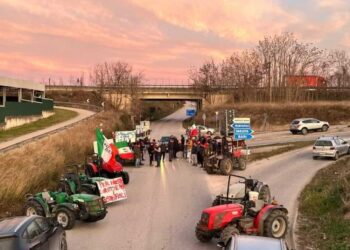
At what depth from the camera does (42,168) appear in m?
20.1

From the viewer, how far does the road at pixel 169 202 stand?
558 inches

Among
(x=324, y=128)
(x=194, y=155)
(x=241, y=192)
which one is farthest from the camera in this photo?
(x=324, y=128)

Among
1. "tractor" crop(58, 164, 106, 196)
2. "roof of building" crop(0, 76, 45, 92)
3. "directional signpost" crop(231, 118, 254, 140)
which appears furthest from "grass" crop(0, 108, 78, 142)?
"tractor" crop(58, 164, 106, 196)

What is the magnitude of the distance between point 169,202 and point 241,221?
6.69 m

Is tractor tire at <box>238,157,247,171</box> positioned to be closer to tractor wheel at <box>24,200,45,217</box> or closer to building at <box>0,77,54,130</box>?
tractor wheel at <box>24,200,45,217</box>

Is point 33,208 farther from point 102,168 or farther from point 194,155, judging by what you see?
point 194,155

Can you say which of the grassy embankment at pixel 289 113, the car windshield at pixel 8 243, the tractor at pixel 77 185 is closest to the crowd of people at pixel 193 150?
the tractor at pixel 77 185

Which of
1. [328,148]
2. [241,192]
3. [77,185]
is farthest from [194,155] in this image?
[241,192]

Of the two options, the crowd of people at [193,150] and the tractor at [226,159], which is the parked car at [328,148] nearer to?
the tractor at [226,159]

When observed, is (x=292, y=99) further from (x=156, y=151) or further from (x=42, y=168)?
(x=42, y=168)

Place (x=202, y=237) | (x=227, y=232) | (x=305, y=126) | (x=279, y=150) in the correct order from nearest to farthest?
(x=227, y=232), (x=202, y=237), (x=279, y=150), (x=305, y=126)

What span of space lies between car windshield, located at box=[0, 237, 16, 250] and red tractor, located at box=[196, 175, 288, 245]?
224 inches

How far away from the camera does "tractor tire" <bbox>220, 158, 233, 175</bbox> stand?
27.1 m

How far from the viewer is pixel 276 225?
539 inches
